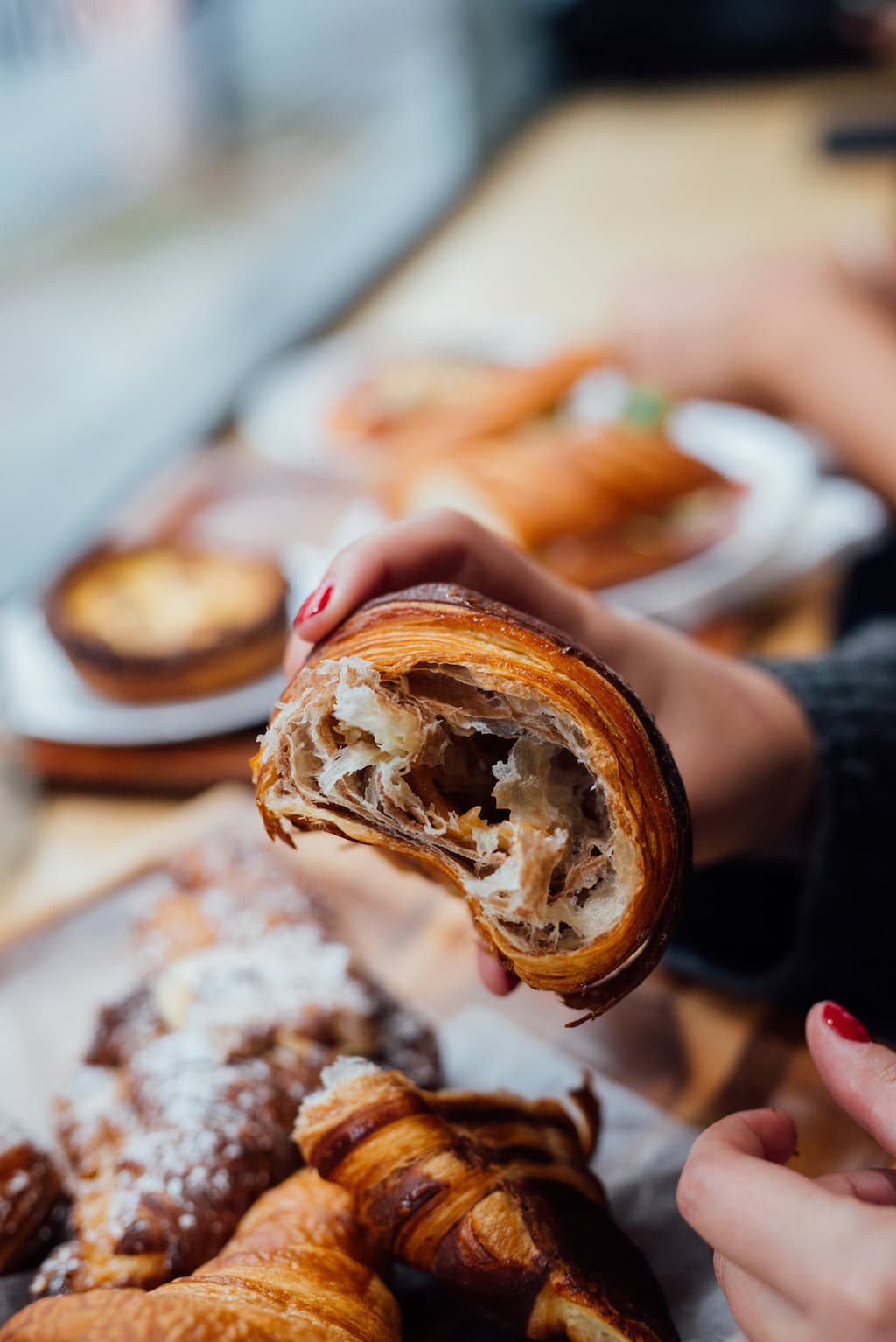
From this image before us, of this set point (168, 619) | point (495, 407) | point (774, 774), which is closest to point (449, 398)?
point (495, 407)

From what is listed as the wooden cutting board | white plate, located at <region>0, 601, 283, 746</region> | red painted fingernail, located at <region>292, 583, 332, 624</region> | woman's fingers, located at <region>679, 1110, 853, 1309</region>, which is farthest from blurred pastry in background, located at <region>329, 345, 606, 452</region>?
woman's fingers, located at <region>679, 1110, 853, 1309</region>

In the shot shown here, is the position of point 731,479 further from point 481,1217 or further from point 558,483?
point 481,1217

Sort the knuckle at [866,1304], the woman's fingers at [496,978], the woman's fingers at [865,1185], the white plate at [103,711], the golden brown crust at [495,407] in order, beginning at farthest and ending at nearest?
the golden brown crust at [495,407], the white plate at [103,711], the woman's fingers at [496,978], the woman's fingers at [865,1185], the knuckle at [866,1304]

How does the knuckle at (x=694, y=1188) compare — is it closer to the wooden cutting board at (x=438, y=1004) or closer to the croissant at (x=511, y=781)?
the croissant at (x=511, y=781)

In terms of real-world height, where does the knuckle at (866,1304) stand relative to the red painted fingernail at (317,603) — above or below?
below

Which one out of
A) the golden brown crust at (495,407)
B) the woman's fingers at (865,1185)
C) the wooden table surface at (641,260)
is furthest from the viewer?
the golden brown crust at (495,407)

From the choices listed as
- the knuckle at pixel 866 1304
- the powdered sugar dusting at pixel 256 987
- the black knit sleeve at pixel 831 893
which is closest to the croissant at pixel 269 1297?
the powdered sugar dusting at pixel 256 987
